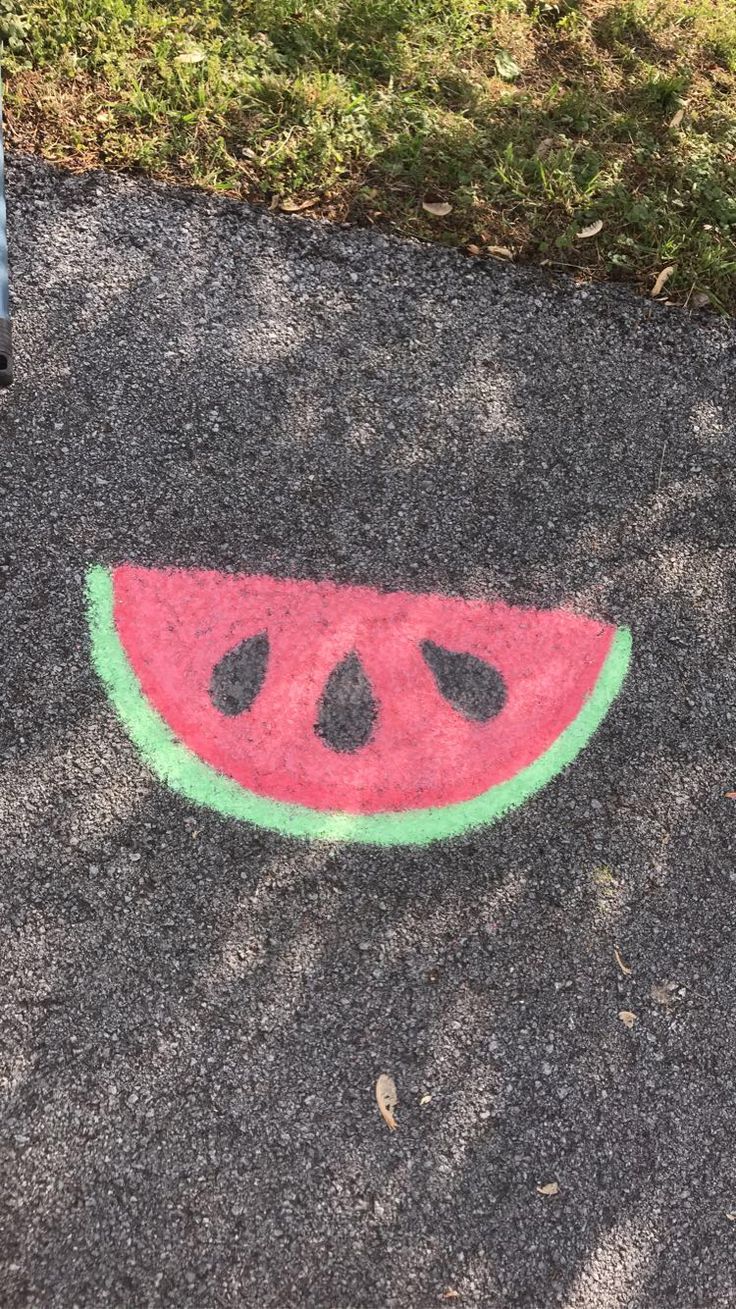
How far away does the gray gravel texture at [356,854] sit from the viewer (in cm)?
233

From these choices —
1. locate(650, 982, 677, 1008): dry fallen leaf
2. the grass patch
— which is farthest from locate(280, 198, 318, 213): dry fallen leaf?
locate(650, 982, 677, 1008): dry fallen leaf

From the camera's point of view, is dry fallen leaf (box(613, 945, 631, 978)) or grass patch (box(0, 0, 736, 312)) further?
grass patch (box(0, 0, 736, 312))

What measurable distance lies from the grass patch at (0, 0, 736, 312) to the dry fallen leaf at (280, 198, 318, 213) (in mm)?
10

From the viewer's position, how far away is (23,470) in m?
2.76

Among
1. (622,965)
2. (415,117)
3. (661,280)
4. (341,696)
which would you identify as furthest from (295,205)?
(622,965)

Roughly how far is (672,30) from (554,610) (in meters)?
2.46

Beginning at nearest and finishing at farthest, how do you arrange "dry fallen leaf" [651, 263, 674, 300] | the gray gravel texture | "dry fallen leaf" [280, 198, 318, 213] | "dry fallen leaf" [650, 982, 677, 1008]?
the gray gravel texture → "dry fallen leaf" [650, 982, 677, 1008] → "dry fallen leaf" [280, 198, 318, 213] → "dry fallen leaf" [651, 263, 674, 300]

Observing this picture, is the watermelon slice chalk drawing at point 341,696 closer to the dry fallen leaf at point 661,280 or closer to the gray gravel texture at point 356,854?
the gray gravel texture at point 356,854

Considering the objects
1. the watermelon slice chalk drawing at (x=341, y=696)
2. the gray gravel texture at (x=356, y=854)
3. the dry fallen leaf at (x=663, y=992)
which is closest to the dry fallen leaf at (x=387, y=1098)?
the gray gravel texture at (x=356, y=854)

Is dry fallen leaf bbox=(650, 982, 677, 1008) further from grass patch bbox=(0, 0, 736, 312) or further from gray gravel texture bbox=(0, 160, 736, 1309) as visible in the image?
grass patch bbox=(0, 0, 736, 312)

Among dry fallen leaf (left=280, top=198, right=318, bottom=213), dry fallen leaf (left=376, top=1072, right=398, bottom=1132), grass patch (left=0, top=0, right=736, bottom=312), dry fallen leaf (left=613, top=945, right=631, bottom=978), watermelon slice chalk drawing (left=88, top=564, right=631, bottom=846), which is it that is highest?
grass patch (left=0, top=0, right=736, bottom=312)

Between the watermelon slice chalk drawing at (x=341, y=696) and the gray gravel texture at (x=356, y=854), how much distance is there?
0.25ft

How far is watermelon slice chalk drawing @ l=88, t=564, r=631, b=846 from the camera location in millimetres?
2613

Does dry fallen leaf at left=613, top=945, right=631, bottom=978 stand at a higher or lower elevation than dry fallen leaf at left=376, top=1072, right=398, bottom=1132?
higher
